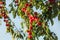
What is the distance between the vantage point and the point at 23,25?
13.0 feet

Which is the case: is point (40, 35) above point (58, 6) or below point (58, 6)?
below

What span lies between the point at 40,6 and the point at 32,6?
15cm

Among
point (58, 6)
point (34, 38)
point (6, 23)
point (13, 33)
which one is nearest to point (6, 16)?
point (6, 23)

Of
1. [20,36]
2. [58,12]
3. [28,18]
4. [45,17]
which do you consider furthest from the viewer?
[20,36]

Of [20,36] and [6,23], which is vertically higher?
[6,23]

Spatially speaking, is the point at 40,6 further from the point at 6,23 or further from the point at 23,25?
the point at 6,23

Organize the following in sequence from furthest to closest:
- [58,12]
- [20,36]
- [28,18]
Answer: [20,36] < [28,18] < [58,12]

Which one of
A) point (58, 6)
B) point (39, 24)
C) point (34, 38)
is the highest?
point (58, 6)

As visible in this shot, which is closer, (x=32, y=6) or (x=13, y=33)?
(x=32, y=6)

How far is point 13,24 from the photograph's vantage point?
446 centimetres

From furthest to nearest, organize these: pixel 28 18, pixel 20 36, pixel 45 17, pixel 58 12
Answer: pixel 20 36 < pixel 28 18 < pixel 45 17 < pixel 58 12

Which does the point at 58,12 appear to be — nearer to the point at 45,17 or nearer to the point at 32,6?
the point at 45,17

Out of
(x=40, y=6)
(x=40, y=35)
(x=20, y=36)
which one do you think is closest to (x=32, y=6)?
(x=40, y=6)

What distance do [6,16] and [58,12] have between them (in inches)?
67.8
